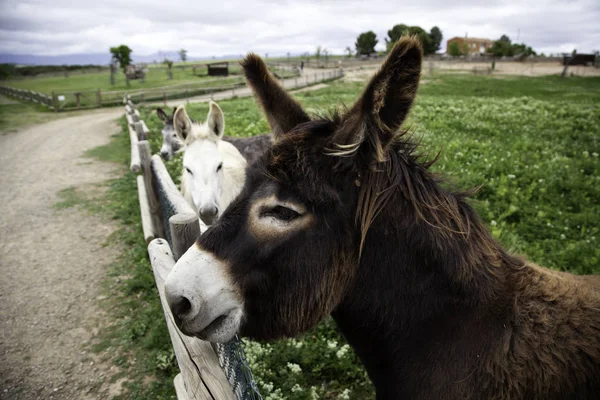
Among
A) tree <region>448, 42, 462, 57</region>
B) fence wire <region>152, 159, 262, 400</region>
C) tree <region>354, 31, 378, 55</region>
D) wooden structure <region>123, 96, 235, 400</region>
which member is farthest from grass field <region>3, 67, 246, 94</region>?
tree <region>354, 31, 378, 55</region>

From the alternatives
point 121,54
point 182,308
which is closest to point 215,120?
point 182,308

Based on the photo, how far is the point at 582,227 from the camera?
19.1 feet

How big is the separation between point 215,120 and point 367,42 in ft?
347

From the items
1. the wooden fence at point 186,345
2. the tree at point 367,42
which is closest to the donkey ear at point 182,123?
the wooden fence at point 186,345

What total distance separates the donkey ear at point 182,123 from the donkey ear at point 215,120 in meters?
0.38

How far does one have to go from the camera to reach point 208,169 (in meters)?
→ 5.05

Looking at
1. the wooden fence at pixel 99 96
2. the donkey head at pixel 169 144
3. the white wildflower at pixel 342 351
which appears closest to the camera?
the white wildflower at pixel 342 351

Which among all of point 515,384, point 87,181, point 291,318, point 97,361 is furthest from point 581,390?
point 87,181

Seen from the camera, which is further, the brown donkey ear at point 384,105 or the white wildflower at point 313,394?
the white wildflower at point 313,394

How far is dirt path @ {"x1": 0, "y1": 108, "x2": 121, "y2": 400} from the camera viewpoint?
13.3 feet

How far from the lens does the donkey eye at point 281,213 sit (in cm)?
183

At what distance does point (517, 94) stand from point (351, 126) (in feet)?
103

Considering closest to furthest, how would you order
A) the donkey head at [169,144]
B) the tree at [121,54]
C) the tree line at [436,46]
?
the donkey head at [169,144] → the tree at [121,54] → the tree line at [436,46]

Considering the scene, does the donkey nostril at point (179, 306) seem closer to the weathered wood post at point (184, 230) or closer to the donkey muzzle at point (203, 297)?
the donkey muzzle at point (203, 297)
